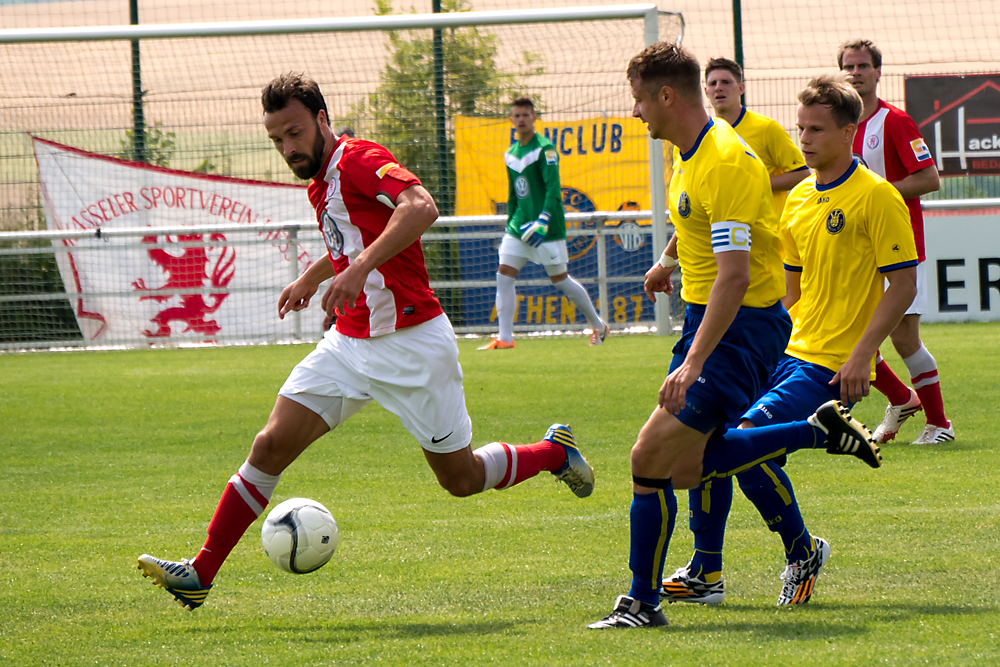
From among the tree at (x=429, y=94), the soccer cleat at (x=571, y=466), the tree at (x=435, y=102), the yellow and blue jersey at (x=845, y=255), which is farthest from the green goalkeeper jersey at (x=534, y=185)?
the yellow and blue jersey at (x=845, y=255)

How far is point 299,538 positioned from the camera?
4000mm

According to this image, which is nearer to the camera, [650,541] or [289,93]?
[650,541]

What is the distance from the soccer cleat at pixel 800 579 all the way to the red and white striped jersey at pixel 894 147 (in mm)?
2945

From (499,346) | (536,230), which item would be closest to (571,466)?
(536,230)

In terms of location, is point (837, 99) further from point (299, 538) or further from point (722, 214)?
point (299, 538)

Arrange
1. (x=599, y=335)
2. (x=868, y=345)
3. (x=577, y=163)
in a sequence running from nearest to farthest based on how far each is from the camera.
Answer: (x=868, y=345) < (x=599, y=335) < (x=577, y=163)

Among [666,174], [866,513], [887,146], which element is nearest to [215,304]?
[666,174]

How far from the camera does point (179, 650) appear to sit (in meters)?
3.42

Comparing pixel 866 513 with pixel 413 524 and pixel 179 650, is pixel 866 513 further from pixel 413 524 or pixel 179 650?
pixel 179 650

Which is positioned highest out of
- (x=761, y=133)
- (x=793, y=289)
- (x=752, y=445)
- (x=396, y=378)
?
(x=761, y=133)

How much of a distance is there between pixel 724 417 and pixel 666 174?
1074 cm

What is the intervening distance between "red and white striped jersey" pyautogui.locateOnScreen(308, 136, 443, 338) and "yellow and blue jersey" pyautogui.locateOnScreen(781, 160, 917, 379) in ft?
4.55

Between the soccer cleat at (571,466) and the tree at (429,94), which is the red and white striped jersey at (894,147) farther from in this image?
the tree at (429,94)

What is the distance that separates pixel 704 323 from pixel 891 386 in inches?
143
